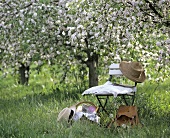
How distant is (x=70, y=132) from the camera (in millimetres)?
5703

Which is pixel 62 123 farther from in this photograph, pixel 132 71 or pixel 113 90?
pixel 132 71

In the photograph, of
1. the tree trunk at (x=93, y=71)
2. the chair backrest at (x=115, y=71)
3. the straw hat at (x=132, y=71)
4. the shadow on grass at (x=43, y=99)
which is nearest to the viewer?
the straw hat at (x=132, y=71)

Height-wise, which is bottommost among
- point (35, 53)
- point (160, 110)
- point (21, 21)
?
point (160, 110)

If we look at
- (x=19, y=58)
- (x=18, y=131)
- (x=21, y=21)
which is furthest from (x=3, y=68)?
(x=18, y=131)

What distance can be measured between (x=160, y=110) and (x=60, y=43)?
2714mm

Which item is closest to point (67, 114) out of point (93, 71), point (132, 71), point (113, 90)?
point (113, 90)

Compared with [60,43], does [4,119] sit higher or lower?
lower

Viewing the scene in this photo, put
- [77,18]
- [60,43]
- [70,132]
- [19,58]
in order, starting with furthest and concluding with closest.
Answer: [19,58]
[60,43]
[77,18]
[70,132]

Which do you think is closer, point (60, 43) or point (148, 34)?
point (148, 34)

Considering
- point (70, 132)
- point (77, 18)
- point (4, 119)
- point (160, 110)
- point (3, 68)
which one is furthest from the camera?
point (3, 68)

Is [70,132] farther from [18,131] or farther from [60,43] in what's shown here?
[60,43]

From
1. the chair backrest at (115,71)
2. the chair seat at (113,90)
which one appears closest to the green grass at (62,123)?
the chair seat at (113,90)

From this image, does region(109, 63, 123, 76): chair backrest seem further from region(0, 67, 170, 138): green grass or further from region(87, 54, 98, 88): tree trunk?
region(87, 54, 98, 88): tree trunk

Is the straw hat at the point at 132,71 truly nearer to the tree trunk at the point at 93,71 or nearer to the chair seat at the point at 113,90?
the chair seat at the point at 113,90
